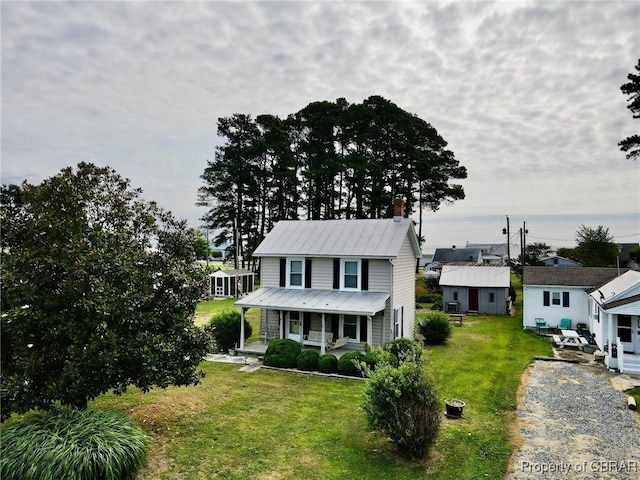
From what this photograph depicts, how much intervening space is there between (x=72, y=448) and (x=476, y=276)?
1173 inches

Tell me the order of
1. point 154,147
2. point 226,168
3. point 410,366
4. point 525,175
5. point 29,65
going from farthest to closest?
point 226,168, point 525,175, point 154,147, point 29,65, point 410,366

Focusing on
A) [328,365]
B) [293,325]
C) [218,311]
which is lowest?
[328,365]

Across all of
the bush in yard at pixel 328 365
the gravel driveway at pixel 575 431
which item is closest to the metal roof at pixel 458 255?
the gravel driveway at pixel 575 431

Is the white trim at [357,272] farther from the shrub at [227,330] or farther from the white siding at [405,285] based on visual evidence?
the shrub at [227,330]

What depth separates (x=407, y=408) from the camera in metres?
8.87

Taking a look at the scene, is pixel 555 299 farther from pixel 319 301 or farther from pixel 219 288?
pixel 219 288

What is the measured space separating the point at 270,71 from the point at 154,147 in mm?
7927

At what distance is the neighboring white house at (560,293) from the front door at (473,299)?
5.96m

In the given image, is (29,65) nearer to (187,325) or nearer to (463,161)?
(187,325)

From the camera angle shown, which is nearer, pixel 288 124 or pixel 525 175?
pixel 525 175

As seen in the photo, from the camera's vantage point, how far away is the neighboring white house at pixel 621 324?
16016mm

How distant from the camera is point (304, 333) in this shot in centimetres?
1995

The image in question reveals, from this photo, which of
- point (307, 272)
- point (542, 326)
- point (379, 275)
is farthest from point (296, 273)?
point (542, 326)

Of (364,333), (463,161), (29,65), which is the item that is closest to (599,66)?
(364,333)
